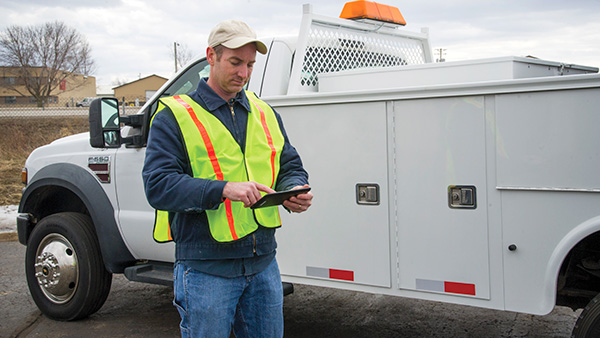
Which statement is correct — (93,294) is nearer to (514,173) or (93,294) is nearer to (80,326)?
(80,326)

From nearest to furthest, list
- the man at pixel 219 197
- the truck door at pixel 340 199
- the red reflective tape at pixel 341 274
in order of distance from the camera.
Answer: the man at pixel 219 197
the truck door at pixel 340 199
the red reflective tape at pixel 341 274

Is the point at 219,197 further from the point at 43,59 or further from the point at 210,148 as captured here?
the point at 43,59

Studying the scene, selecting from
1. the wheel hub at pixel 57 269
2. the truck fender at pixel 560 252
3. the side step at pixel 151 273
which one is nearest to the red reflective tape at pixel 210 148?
the truck fender at pixel 560 252

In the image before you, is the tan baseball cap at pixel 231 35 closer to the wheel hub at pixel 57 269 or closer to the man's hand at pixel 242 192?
the man's hand at pixel 242 192

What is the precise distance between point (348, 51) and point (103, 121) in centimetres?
190

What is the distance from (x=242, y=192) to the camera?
7.08 ft

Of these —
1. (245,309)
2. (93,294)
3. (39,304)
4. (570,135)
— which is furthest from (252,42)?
(39,304)

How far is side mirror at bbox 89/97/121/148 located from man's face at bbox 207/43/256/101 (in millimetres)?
2011

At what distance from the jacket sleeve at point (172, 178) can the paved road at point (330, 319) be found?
277 centimetres

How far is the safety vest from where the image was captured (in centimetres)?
236

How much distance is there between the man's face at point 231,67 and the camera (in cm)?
239

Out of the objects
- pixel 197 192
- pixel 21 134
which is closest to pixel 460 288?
pixel 197 192

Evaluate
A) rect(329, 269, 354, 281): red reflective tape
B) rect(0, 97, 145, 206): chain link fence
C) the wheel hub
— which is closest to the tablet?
rect(329, 269, 354, 281): red reflective tape

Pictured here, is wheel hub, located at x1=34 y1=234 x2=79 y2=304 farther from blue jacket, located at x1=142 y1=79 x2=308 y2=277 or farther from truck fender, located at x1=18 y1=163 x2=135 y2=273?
blue jacket, located at x1=142 y1=79 x2=308 y2=277
